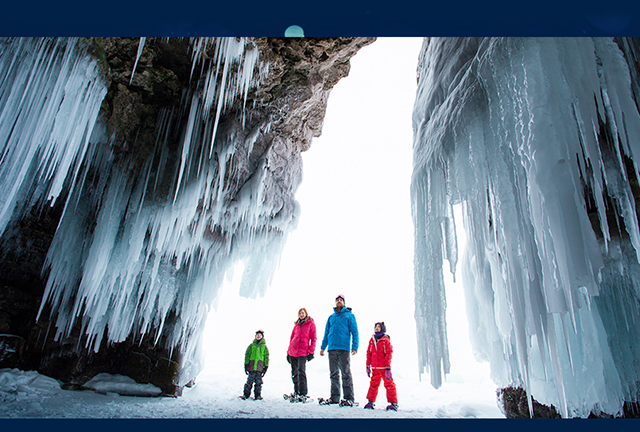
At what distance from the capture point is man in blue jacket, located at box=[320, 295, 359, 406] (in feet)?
13.3

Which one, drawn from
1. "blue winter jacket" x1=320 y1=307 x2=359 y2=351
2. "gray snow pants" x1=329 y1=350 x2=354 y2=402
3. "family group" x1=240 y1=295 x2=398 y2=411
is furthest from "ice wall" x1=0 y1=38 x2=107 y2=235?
"gray snow pants" x1=329 y1=350 x2=354 y2=402

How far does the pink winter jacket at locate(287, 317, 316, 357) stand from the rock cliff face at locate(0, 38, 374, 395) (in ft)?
7.75

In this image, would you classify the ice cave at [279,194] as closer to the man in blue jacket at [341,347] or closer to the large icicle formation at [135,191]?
the large icicle formation at [135,191]

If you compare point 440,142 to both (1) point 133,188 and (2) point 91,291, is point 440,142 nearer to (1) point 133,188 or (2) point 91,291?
(1) point 133,188

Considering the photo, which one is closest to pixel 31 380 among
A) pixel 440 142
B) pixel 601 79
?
pixel 440 142

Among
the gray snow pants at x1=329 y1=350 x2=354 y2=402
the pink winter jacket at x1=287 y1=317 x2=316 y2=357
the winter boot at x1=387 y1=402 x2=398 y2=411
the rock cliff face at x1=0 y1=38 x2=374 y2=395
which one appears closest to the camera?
the winter boot at x1=387 y1=402 x2=398 y2=411

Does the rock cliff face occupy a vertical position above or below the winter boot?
above

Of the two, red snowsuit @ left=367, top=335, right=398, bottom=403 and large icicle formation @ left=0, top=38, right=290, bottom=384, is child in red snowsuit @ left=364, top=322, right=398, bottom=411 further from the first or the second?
large icicle formation @ left=0, top=38, right=290, bottom=384

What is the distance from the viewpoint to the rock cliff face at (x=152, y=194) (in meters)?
4.54

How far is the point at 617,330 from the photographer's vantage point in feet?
13.2

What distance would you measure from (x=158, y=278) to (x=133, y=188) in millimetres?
2058

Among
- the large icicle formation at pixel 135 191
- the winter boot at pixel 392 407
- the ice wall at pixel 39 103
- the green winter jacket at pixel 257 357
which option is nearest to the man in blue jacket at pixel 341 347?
the winter boot at pixel 392 407
